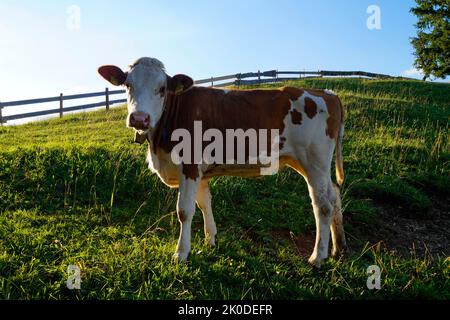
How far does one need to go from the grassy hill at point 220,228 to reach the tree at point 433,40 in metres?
22.8

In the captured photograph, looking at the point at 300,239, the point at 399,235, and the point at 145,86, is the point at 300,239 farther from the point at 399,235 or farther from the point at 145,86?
the point at 145,86

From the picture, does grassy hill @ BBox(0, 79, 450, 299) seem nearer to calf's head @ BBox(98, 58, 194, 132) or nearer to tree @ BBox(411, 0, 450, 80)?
Answer: calf's head @ BBox(98, 58, 194, 132)

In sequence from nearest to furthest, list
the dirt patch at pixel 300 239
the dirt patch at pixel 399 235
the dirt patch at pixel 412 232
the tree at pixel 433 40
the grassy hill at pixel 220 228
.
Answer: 1. the grassy hill at pixel 220 228
2. the dirt patch at pixel 300 239
3. the dirt patch at pixel 399 235
4. the dirt patch at pixel 412 232
5. the tree at pixel 433 40

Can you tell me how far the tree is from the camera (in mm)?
30984

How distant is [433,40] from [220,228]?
3102 centimetres

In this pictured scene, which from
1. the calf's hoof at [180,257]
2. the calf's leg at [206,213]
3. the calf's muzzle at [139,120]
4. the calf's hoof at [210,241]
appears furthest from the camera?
the calf's leg at [206,213]

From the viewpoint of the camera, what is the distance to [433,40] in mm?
31484

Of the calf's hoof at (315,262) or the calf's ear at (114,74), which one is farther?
the calf's hoof at (315,262)

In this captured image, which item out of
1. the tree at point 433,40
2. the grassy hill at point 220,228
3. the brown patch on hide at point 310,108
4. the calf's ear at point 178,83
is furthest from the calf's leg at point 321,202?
the tree at point 433,40

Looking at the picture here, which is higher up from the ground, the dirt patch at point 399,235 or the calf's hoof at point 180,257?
the calf's hoof at point 180,257

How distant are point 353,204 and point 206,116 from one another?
3850mm

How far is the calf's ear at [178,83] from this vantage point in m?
4.89

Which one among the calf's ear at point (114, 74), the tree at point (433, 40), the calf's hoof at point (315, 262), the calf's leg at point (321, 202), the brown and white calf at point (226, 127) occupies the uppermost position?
the tree at point (433, 40)

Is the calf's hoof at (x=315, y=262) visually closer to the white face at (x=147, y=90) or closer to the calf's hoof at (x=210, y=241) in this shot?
the calf's hoof at (x=210, y=241)
